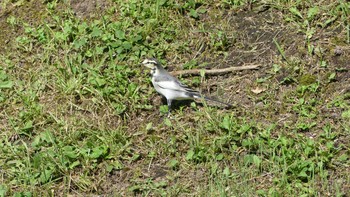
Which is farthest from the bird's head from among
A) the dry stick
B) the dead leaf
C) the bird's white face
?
the dead leaf

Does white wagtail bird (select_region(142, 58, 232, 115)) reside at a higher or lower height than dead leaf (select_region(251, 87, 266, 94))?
higher

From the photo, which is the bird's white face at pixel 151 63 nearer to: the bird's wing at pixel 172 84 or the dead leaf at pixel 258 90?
the bird's wing at pixel 172 84

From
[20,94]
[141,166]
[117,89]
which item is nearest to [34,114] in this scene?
[20,94]

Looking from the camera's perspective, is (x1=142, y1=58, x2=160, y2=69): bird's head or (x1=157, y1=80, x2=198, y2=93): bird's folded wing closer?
(x1=157, y1=80, x2=198, y2=93): bird's folded wing

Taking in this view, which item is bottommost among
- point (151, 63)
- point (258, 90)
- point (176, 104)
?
point (176, 104)

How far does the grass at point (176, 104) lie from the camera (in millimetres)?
7113

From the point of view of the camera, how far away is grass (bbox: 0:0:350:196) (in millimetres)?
7113

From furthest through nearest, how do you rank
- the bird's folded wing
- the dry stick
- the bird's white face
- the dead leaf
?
1. the dry stick
2. the bird's white face
3. the dead leaf
4. the bird's folded wing

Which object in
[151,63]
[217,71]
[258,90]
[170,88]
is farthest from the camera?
[217,71]

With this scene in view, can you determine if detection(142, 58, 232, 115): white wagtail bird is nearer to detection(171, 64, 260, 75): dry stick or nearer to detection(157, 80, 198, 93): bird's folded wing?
detection(157, 80, 198, 93): bird's folded wing

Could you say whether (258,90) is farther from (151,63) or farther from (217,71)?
(151,63)

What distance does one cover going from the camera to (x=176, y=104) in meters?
8.11

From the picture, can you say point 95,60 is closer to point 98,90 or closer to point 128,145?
point 98,90

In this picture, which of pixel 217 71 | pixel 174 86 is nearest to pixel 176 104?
pixel 174 86
